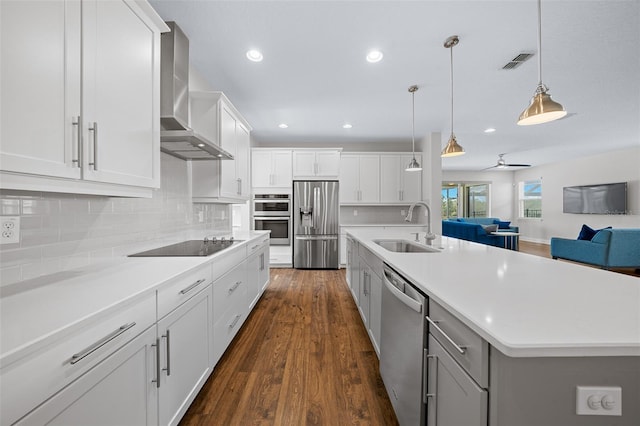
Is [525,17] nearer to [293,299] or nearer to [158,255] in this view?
[158,255]

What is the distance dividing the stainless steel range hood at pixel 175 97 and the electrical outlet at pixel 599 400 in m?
2.23

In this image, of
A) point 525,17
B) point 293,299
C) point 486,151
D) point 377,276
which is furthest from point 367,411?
point 486,151

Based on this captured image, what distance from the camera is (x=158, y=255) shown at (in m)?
1.81

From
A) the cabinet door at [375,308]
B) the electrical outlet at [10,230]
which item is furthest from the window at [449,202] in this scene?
the electrical outlet at [10,230]

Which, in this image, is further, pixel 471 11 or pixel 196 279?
pixel 471 11

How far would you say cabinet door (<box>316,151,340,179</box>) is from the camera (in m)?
5.31

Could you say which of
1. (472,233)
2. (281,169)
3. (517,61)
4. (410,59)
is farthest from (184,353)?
(472,233)

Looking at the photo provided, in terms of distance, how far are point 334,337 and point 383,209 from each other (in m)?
3.87

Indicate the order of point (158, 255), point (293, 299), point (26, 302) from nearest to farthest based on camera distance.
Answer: point (26, 302), point (158, 255), point (293, 299)

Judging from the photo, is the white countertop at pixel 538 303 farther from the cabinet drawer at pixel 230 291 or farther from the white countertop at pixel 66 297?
the cabinet drawer at pixel 230 291

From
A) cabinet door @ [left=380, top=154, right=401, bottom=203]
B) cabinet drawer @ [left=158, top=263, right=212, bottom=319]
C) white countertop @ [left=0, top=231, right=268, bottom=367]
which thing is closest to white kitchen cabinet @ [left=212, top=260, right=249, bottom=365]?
cabinet drawer @ [left=158, top=263, right=212, bottom=319]

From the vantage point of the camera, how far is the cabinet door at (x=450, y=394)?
29.0 inches

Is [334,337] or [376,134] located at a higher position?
[376,134]

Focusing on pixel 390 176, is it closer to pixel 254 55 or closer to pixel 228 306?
pixel 254 55
